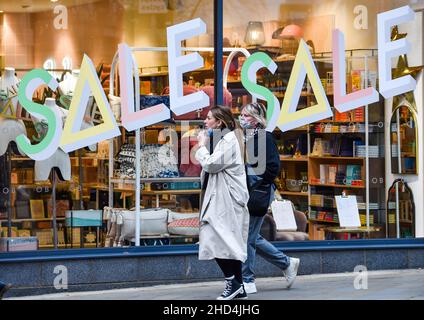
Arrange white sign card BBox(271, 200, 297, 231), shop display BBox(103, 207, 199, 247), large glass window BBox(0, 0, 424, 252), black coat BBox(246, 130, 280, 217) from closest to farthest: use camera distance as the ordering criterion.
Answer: black coat BBox(246, 130, 280, 217) < large glass window BBox(0, 0, 424, 252) < shop display BBox(103, 207, 199, 247) < white sign card BBox(271, 200, 297, 231)

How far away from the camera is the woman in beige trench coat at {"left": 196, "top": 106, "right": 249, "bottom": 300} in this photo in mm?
11859

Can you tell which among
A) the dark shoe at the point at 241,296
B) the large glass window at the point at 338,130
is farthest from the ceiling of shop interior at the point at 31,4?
the dark shoe at the point at 241,296

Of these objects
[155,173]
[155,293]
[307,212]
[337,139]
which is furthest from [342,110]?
[155,293]

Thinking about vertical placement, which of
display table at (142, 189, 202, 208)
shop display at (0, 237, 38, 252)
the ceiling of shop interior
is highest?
the ceiling of shop interior

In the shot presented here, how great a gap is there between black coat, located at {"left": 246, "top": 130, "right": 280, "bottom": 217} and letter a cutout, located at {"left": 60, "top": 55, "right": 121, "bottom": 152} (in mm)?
1794

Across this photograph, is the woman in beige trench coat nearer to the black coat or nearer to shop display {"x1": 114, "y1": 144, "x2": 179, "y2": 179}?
the black coat

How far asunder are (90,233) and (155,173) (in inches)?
41.0

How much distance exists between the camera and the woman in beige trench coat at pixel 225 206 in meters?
11.9

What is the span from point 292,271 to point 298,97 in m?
2.38

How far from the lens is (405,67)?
14648 millimetres

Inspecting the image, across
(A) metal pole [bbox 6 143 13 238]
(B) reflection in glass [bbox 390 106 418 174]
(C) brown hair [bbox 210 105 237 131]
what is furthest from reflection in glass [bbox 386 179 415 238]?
(A) metal pole [bbox 6 143 13 238]
